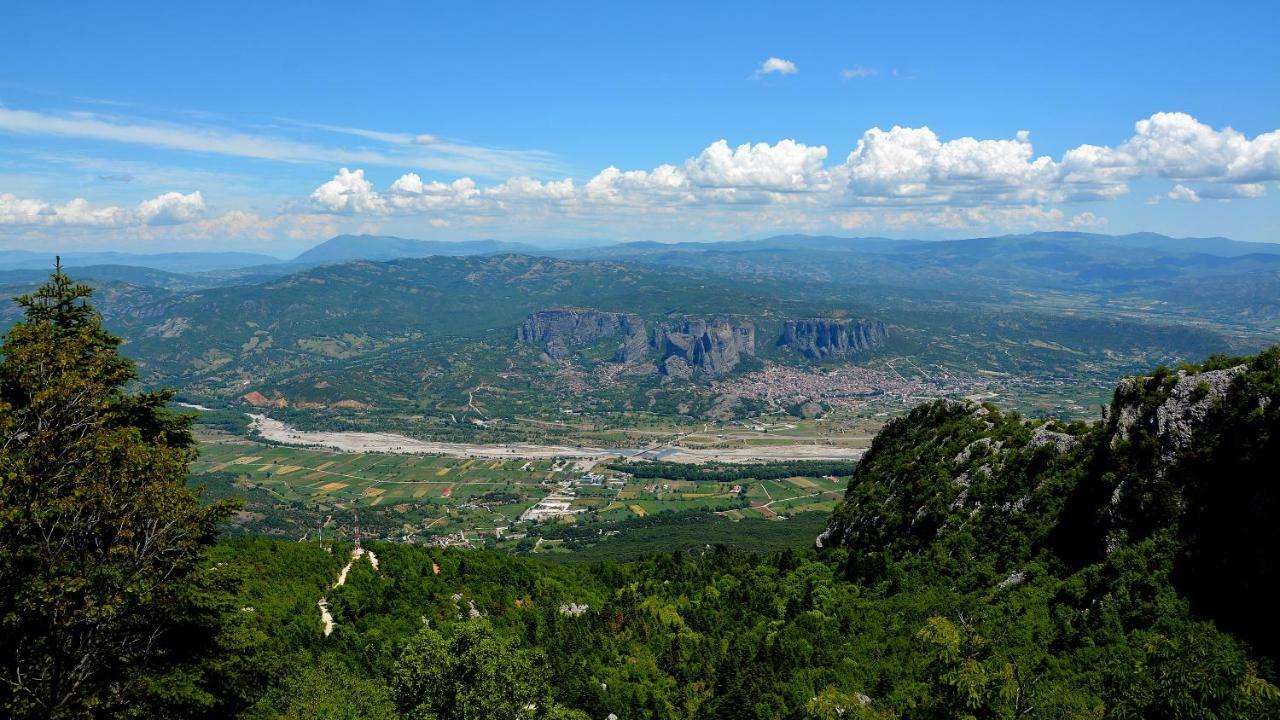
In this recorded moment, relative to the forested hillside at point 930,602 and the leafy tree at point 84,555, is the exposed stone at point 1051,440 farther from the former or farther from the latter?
the leafy tree at point 84,555

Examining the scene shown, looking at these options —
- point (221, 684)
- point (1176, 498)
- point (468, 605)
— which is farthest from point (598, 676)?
point (1176, 498)

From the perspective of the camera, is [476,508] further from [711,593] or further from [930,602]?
[930,602]

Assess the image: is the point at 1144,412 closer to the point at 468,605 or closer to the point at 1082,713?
the point at 1082,713

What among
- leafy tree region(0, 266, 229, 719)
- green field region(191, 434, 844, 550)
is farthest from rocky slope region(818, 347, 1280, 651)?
green field region(191, 434, 844, 550)

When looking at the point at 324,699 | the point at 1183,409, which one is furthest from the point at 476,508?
the point at 1183,409

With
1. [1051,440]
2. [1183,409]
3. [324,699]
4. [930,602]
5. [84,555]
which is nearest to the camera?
[84,555]

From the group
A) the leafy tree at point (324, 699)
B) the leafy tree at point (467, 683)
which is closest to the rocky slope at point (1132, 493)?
the leafy tree at point (467, 683)
